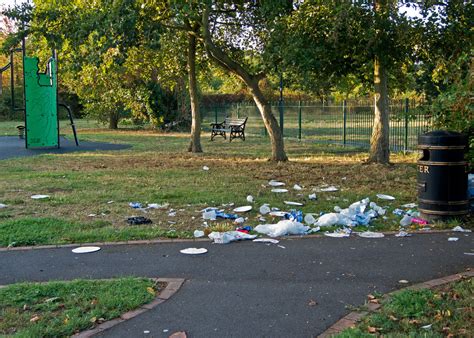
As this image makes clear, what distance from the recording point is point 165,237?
7.05 m

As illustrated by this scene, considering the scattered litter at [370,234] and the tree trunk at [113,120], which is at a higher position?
the tree trunk at [113,120]

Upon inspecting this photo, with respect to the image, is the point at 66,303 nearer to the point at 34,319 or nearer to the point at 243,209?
the point at 34,319

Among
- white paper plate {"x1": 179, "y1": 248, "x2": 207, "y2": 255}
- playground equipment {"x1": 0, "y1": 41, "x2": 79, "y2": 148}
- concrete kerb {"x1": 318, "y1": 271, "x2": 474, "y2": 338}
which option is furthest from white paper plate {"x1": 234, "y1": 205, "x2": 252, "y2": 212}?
playground equipment {"x1": 0, "y1": 41, "x2": 79, "y2": 148}

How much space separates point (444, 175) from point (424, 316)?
359 centimetres

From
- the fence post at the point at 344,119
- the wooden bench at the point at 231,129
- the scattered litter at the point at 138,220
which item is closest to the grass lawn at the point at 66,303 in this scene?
the scattered litter at the point at 138,220

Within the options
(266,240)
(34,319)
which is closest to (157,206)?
(266,240)

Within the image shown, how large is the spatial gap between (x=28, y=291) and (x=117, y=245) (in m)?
1.82

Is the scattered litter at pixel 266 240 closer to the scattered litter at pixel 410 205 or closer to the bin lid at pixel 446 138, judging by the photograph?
the bin lid at pixel 446 138

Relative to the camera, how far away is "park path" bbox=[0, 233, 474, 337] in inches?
168

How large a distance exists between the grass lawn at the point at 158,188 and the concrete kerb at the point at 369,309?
7.39 feet

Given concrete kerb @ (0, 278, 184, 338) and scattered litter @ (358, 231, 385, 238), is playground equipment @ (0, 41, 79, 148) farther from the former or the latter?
concrete kerb @ (0, 278, 184, 338)

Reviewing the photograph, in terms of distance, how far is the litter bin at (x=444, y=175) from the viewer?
7395 millimetres

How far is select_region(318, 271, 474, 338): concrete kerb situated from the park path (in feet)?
0.26

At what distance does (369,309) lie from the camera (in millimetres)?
4492
